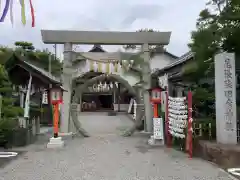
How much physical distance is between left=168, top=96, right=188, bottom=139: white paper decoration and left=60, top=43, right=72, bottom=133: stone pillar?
214 inches

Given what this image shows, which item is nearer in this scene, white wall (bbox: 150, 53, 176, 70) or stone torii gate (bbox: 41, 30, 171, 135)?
stone torii gate (bbox: 41, 30, 171, 135)

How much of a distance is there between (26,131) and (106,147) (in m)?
3.13

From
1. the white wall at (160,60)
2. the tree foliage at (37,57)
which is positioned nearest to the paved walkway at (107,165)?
the tree foliage at (37,57)

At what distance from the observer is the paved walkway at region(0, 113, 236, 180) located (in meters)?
5.66

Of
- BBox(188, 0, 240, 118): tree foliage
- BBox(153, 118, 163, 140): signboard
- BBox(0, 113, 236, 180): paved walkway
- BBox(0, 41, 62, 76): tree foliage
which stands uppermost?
BBox(0, 41, 62, 76): tree foliage

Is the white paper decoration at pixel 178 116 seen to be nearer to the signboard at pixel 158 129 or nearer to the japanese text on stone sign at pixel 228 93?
the signboard at pixel 158 129

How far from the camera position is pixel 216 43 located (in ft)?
25.9

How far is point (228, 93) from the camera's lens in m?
6.83

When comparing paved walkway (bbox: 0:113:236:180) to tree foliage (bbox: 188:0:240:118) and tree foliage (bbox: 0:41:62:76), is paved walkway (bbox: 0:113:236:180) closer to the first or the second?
tree foliage (bbox: 188:0:240:118)

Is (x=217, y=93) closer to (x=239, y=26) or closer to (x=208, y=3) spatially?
(x=239, y=26)

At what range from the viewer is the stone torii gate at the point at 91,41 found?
11.9 metres

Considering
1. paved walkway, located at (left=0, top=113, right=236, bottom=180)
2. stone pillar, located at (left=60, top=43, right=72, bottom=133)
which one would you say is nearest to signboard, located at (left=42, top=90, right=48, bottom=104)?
stone pillar, located at (left=60, top=43, right=72, bottom=133)

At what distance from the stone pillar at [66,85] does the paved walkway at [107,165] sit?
2870mm

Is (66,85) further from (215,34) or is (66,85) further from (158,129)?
(215,34)
